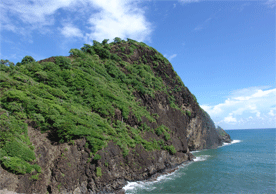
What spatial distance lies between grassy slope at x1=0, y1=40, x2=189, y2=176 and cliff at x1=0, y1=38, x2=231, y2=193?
8 centimetres

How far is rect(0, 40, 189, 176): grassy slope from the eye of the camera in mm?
14805

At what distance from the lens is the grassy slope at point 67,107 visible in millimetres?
14805

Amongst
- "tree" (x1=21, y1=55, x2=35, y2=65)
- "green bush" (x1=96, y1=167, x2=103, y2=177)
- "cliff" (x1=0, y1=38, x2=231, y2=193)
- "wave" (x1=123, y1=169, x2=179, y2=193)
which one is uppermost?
"tree" (x1=21, y1=55, x2=35, y2=65)

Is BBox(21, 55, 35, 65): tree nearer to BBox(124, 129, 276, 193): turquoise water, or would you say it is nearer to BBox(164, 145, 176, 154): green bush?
BBox(124, 129, 276, 193): turquoise water

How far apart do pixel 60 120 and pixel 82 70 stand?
1415 centimetres

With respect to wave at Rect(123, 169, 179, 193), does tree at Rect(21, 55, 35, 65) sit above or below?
above

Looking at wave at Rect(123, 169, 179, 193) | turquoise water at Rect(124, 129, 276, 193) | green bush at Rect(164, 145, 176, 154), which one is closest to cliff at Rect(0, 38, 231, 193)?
green bush at Rect(164, 145, 176, 154)

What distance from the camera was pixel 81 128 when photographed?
1909 cm

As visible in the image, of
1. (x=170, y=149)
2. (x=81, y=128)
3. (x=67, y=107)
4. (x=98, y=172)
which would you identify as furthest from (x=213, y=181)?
(x=67, y=107)

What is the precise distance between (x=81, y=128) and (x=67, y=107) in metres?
4.01

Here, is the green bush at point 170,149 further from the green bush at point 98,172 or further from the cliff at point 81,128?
the green bush at point 98,172

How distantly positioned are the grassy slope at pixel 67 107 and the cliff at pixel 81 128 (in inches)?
3.2

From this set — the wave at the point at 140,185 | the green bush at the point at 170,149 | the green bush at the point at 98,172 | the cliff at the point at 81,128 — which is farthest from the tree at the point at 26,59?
the green bush at the point at 170,149

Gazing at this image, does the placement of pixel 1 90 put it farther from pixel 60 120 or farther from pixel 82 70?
pixel 82 70
